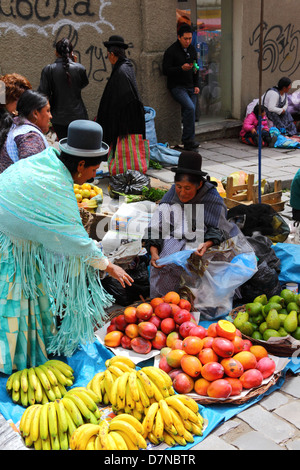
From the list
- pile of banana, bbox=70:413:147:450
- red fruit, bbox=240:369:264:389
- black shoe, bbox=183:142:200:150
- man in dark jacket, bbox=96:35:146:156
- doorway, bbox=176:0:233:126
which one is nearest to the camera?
pile of banana, bbox=70:413:147:450

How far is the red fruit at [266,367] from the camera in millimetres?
3492

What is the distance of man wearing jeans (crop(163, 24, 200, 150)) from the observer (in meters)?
8.54

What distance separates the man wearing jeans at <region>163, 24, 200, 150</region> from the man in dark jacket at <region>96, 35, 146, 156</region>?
5.38 feet

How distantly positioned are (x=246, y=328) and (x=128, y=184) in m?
3.22

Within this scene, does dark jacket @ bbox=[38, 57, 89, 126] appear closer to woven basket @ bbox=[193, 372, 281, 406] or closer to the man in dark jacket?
the man in dark jacket

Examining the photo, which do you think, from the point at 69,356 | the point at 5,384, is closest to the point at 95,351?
the point at 69,356

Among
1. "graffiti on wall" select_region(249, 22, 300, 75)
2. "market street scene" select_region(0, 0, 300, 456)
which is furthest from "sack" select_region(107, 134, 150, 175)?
"graffiti on wall" select_region(249, 22, 300, 75)

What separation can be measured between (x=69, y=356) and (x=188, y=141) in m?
6.13

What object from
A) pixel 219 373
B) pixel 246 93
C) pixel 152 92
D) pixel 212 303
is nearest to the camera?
pixel 219 373

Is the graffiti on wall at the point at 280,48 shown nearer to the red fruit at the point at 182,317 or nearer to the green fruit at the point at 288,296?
the green fruit at the point at 288,296

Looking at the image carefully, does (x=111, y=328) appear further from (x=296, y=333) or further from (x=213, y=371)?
(x=296, y=333)

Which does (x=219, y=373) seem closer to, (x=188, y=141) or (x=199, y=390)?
(x=199, y=390)

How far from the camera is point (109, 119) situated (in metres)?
7.25

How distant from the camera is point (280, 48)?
35.9 feet
